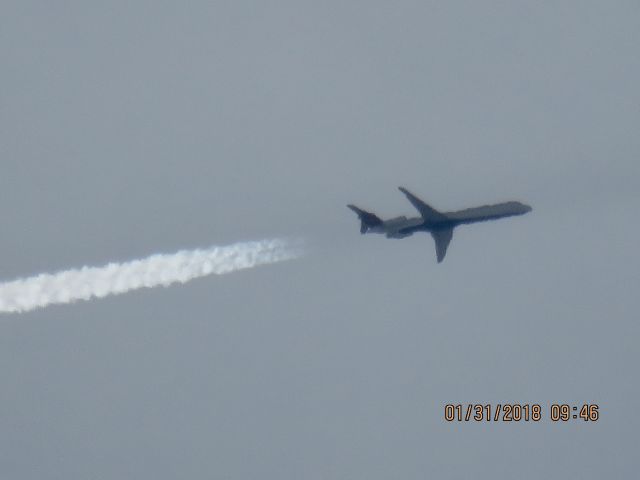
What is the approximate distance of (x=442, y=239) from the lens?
129625mm

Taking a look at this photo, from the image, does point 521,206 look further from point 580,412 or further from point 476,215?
point 580,412

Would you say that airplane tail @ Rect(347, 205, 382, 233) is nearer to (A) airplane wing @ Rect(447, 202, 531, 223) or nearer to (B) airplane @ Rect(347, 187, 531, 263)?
(B) airplane @ Rect(347, 187, 531, 263)

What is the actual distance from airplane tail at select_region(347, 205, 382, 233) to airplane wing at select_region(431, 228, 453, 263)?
4953 mm

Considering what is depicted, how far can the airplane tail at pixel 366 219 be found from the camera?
127m

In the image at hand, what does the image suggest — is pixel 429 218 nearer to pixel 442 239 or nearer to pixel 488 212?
pixel 442 239

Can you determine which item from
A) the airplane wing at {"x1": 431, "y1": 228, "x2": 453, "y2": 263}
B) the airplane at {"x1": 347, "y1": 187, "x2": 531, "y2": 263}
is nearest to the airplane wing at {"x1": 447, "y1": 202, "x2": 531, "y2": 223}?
the airplane at {"x1": 347, "y1": 187, "x2": 531, "y2": 263}

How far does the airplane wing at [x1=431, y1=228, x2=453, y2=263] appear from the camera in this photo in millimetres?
128875

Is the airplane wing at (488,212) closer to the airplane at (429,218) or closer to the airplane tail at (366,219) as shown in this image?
the airplane at (429,218)

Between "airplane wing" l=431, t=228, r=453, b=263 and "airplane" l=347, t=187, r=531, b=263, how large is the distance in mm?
992

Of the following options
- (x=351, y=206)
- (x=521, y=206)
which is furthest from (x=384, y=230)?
(x=521, y=206)

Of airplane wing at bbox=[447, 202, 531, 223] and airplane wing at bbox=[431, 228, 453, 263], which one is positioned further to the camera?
airplane wing at bbox=[431, 228, 453, 263]

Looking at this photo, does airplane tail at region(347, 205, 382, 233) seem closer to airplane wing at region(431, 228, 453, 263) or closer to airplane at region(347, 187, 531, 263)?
airplane at region(347, 187, 531, 263)

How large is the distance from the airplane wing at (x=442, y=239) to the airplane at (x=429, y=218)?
99cm

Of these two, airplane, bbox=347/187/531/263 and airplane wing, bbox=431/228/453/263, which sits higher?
airplane, bbox=347/187/531/263
